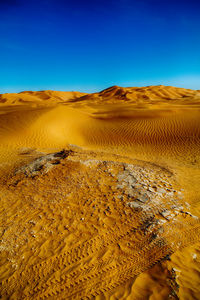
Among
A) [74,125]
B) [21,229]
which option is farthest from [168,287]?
[74,125]

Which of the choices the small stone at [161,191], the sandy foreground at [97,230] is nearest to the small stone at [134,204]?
the sandy foreground at [97,230]

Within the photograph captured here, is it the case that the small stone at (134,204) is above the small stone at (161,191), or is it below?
below

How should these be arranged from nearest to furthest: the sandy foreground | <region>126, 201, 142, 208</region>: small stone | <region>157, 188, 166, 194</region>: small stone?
the sandy foreground → <region>126, 201, 142, 208</region>: small stone → <region>157, 188, 166, 194</region>: small stone

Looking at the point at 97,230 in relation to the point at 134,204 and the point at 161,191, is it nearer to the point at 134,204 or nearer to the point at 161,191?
the point at 134,204

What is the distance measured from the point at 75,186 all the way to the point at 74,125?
10456 millimetres

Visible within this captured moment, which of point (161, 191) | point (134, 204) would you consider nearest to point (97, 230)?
point (134, 204)

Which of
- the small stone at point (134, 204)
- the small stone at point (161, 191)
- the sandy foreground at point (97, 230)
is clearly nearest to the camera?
the sandy foreground at point (97, 230)

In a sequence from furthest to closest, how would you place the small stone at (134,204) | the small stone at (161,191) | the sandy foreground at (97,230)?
the small stone at (161,191) < the small stone at (134,204) < the sandy foreground at (97,230)

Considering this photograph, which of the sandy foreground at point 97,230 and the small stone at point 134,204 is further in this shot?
the small stone at point 134,204

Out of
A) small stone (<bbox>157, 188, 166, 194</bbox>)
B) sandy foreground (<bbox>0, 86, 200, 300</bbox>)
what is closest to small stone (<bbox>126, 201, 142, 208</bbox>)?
sandy foreground (<bbox>0, 86, 200, 300</bbox>)

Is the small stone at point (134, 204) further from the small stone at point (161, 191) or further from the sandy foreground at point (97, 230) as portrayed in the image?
the small stone at point (161, 191)

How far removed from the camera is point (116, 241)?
11.7ft

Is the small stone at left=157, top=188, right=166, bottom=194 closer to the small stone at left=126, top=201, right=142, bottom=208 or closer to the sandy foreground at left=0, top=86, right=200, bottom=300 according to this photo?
the sandy foreground at left=0, top=86, right=200, bottom=300

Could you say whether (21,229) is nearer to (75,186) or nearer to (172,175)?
(75,186)
